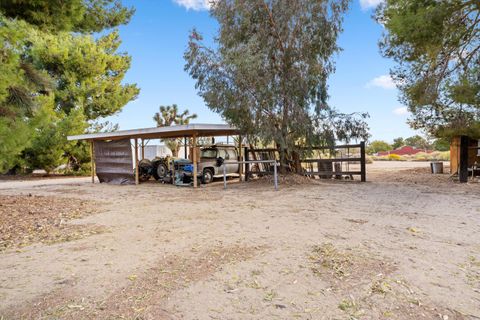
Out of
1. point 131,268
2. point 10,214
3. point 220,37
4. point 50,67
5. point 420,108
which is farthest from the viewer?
point 50,67

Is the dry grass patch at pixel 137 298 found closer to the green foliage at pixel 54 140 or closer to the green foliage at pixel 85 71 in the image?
the green foliage at pixel 54 140

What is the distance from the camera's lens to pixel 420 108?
1282 centimetres

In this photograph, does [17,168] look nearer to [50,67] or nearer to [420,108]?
[50,67]

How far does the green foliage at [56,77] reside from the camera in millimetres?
6152

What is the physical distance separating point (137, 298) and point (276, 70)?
32.2 feet

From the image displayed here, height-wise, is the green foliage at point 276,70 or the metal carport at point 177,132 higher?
the green foliage at point 276,70

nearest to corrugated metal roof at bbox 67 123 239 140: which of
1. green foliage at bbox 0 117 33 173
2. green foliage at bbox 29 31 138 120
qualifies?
green foliage at bbox 0 117 33 173

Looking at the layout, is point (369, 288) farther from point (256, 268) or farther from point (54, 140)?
point (54, 140)

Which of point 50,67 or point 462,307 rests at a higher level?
point 50,67

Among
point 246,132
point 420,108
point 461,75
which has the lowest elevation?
point 246,132

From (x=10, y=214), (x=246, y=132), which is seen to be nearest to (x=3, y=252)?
(x=10, y=214)

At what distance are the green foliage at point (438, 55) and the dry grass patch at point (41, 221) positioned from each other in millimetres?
9786

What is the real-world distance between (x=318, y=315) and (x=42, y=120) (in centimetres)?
812

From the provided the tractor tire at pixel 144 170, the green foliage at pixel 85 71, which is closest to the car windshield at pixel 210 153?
the tractor tire at pixel 144 170
